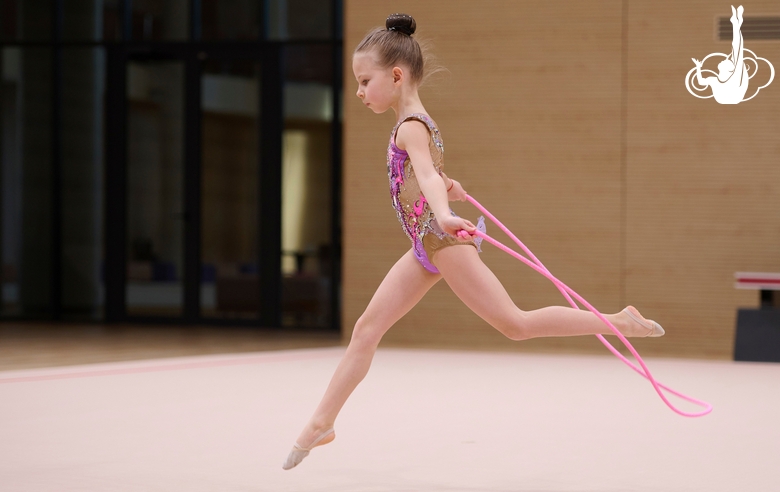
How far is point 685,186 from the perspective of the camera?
22.8ft

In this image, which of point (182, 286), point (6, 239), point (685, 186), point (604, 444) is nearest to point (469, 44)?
point (685, 186)

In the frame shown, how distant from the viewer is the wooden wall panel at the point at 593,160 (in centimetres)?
692

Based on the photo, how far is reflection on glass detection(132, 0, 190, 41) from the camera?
30.2ft

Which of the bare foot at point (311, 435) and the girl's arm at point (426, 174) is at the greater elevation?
the girl's arm at point (426, 174)

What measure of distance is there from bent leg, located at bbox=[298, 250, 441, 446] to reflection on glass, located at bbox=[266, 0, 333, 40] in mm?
6271

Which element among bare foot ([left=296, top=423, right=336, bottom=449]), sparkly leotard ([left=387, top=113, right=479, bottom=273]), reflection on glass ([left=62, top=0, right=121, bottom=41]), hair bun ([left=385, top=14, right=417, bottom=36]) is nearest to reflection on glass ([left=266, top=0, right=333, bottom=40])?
reflection on glass ([left=62, top=0, right=121, bottom=41])

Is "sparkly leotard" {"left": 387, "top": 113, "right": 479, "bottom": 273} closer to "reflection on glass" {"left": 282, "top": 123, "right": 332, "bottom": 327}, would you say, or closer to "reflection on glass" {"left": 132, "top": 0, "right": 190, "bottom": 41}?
"reflection on glass" {"left": 282, "top": 123, "right": 332, "bottom": 327}

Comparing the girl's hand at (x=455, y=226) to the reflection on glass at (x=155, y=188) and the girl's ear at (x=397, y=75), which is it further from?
the reflection on glass at (x=155, y=188)

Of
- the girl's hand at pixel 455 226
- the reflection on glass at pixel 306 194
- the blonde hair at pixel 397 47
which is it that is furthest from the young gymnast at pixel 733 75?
the girl's hand at pixel 455 226

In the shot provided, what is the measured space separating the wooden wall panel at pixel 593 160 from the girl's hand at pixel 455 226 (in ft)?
15.3

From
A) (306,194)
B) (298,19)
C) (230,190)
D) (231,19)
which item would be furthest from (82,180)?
(298,19)

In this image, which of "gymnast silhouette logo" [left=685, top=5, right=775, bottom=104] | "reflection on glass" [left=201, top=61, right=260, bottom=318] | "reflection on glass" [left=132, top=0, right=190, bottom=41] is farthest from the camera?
"reflection on glass" [left=132, top=0, right=190, bottom=41]

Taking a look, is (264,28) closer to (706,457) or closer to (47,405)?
(47,405)

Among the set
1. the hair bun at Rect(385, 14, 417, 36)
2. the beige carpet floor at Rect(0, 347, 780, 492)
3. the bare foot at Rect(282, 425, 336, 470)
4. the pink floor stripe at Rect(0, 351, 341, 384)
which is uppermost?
the hair bun at Rect(385, 14, 417, 36)
